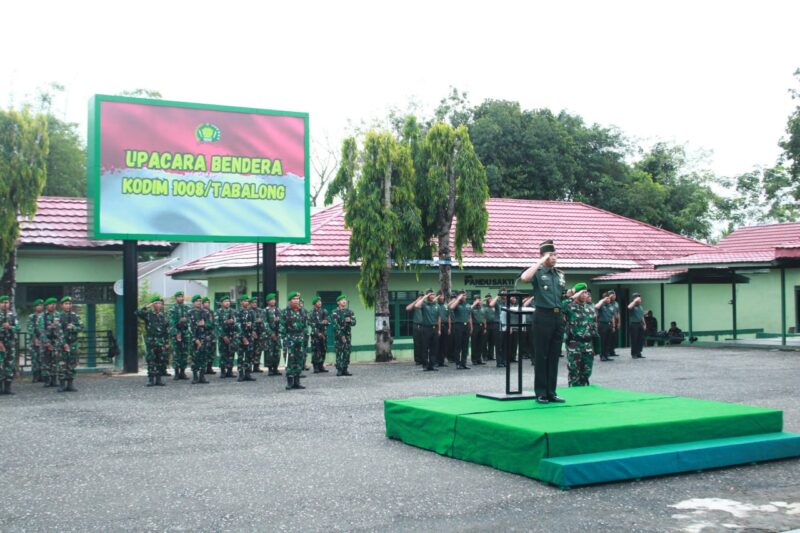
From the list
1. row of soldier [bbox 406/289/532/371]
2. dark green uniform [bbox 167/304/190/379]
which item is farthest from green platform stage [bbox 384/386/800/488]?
row of soldier [bbox 406/289/532/371]

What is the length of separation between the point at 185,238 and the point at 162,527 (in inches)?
543

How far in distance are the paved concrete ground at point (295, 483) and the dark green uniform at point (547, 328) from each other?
1.64 m

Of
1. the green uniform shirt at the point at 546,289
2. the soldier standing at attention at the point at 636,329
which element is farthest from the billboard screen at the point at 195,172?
the green uniform shirt at the point at 546,289

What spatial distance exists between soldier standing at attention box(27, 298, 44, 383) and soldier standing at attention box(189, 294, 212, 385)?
299 centimetres

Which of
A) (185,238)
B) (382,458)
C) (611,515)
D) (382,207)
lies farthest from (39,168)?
(611,515)

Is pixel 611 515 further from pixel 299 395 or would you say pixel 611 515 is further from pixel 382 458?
pixel 299 395

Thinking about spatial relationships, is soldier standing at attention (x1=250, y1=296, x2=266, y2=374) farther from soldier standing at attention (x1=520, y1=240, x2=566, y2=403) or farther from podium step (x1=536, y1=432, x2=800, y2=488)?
podium step (x1=536, y1=432, x2=800, y2=488)

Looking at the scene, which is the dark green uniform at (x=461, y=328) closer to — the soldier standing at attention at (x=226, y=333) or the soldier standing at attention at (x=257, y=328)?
the soldier standing at attention at (x=257, y=328)

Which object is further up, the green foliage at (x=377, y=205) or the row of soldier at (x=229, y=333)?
the green foliage at (x=377, y=205)

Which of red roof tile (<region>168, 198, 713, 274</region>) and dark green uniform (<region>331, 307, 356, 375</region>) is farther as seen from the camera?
red roof tile (<region>168, 198, 713, 274</region>)

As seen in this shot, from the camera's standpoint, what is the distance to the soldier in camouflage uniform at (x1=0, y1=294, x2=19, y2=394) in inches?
642

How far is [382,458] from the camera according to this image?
365 inches

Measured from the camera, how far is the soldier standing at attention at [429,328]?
20594 mm

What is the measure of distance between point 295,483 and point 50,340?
1074cm
